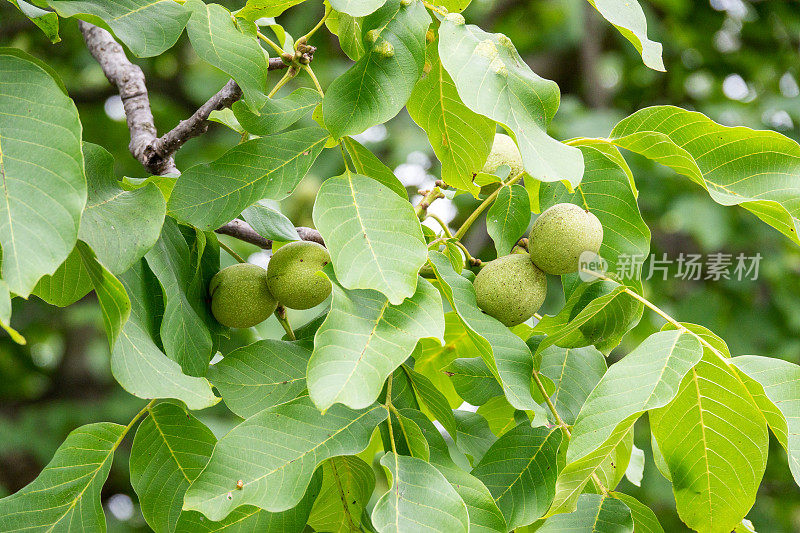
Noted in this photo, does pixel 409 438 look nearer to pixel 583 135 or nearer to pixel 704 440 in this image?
pixel 704 440

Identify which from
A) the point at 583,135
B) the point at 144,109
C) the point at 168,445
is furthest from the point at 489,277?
the point at 583,135

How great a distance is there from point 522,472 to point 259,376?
0.35 m

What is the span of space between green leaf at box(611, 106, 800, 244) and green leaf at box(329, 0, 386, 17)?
39 centimetres

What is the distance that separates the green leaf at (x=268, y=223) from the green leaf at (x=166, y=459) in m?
0.30

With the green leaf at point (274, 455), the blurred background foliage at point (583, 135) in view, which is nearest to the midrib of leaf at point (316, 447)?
the green leaf at point (274, 455)

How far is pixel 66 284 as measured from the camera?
0.96 meters

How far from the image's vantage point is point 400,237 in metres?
0.84

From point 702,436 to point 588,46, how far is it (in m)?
3.31

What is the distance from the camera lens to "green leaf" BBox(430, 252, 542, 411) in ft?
2.78

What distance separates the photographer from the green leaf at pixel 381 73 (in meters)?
0.88

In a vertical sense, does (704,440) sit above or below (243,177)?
below

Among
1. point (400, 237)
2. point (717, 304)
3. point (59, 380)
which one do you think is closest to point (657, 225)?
point (717, 304)

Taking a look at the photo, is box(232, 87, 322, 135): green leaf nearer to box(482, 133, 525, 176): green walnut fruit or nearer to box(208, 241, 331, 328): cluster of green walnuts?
box(208, 241, 331, 328): cluster of green walnuts

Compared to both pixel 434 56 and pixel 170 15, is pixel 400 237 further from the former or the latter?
pixel 170 15
